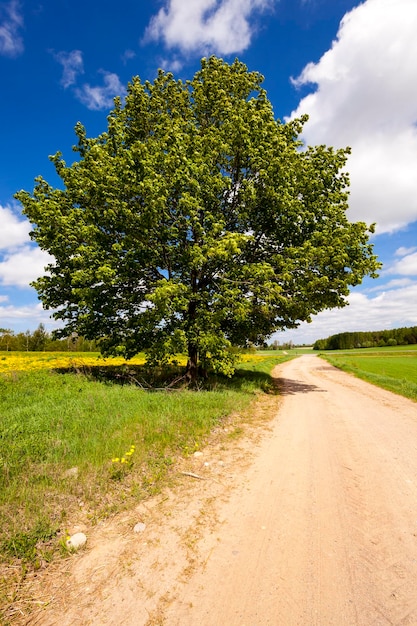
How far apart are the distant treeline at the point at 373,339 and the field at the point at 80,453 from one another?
132m

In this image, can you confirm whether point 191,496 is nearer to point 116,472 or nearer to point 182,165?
point 116,472

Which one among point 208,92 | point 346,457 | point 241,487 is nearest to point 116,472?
point 241,487

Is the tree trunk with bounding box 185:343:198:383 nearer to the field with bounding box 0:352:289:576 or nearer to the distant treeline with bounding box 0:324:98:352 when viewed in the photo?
the field with bounding box 0:352:289:576

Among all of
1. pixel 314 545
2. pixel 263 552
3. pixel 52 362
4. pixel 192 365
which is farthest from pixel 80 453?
pixel 52 362

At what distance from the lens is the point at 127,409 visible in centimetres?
848

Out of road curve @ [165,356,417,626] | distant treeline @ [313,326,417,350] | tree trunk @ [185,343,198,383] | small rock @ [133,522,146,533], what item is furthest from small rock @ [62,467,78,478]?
distant treeline @ [313,326,417,350]

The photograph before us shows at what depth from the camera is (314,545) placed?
380cm

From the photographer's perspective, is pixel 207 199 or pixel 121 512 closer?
pixel 121 512

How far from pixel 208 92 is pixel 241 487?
19.0m

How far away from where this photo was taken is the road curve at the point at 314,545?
2.89m

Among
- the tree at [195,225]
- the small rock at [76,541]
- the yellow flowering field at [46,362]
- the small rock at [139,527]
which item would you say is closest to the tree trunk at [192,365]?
the tree at [195,225]

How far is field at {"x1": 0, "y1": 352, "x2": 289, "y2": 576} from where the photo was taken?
13.2 ft

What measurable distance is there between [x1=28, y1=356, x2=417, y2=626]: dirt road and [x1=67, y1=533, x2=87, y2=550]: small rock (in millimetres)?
171

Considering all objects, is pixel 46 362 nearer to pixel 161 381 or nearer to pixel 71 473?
pixel 161 381
